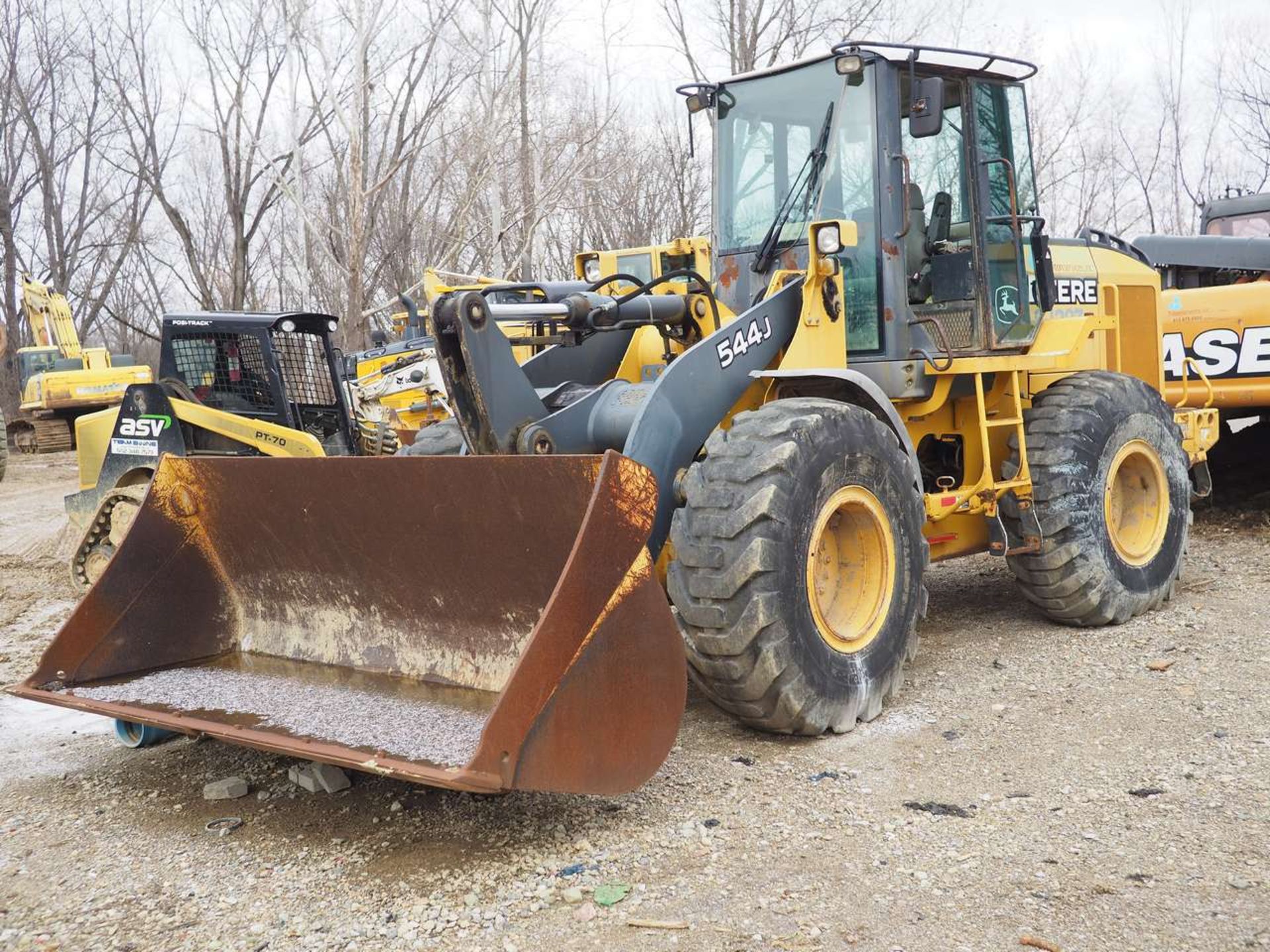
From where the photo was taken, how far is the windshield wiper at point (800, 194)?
5.43 meters

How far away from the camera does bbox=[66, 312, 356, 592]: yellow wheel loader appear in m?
8.14

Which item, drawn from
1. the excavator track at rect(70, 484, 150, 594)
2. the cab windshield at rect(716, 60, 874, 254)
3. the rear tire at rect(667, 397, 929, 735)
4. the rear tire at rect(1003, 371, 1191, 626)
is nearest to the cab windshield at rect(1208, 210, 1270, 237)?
the rear tire at rect(1003, 371, 1191, 626)

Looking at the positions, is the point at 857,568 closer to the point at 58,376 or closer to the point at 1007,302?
the point at 1007,302

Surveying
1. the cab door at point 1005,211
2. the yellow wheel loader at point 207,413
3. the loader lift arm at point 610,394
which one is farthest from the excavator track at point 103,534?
the cab door at point 1005,211

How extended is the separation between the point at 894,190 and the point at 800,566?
199 centimetres

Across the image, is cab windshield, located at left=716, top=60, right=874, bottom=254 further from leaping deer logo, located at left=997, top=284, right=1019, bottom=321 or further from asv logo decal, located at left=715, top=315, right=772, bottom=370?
leaping deer logo, located at left=997, top=284, right=1019, bottom=321

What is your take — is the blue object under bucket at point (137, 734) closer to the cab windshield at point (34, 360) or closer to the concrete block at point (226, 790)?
the concrete block at point (226, 790)

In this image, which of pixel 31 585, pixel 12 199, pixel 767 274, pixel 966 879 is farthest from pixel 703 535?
pixel 12 199

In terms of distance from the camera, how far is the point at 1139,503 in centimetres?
642

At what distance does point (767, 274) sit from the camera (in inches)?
222

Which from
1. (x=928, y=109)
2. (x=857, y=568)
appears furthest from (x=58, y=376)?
(x=857, y=568)

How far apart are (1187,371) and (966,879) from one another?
613 cm

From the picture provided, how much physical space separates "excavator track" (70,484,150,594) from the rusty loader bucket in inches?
134

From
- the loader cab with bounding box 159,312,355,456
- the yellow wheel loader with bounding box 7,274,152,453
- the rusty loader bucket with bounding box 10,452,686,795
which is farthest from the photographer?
the yellow wheel loader with bounding box 7,274,152,453
